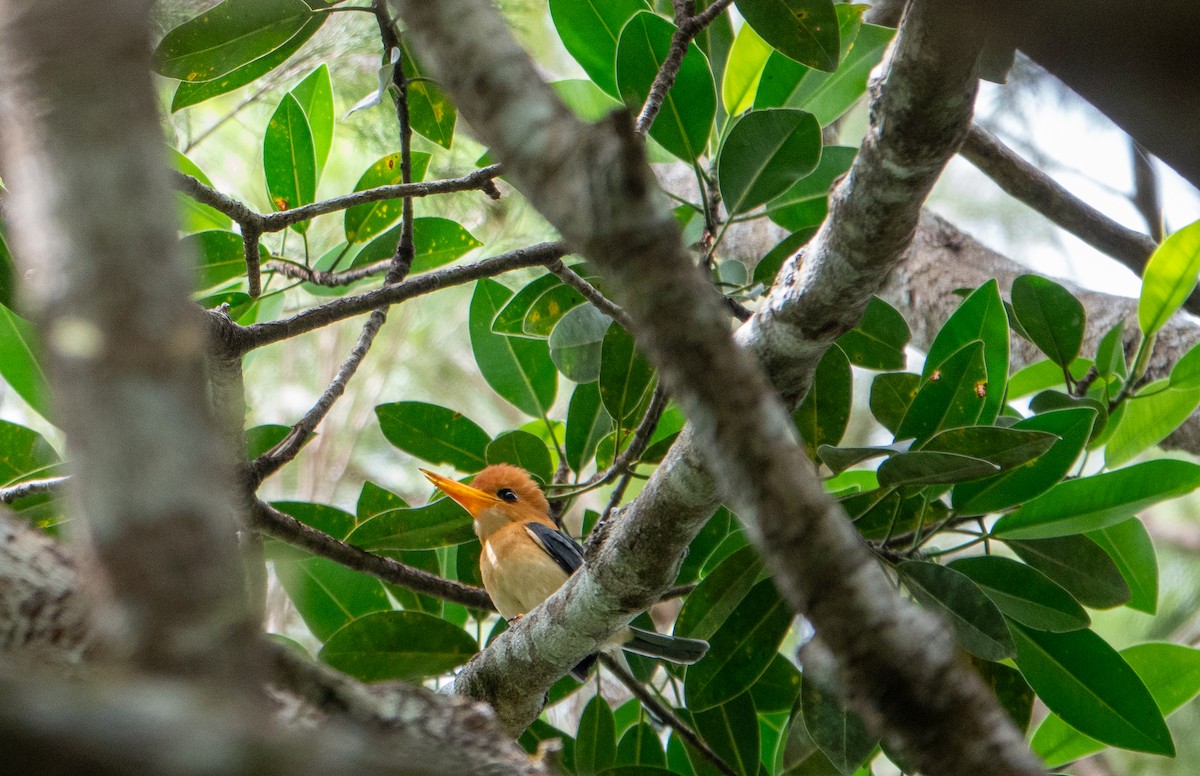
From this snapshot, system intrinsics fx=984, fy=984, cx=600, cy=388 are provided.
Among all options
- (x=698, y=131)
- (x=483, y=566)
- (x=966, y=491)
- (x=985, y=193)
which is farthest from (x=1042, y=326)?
(x=985, y=193)

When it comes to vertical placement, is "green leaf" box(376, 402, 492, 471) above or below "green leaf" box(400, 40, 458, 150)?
below

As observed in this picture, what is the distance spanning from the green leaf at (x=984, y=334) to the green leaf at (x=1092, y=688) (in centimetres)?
47

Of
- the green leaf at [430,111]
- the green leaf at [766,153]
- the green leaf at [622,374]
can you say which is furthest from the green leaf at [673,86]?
the green leaf at [430,111]

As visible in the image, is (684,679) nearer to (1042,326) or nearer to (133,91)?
(1042,326)

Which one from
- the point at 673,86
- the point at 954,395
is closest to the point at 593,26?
the point at 673,86

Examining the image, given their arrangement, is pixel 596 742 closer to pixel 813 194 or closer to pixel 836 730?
pixel 836 730

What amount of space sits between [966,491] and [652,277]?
1.34m

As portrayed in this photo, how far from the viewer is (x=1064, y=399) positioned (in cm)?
193

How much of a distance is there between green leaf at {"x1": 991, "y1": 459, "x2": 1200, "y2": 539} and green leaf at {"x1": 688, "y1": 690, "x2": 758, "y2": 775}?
0.72 m

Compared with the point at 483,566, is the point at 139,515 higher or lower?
lower

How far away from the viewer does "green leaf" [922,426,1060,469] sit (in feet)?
5.07

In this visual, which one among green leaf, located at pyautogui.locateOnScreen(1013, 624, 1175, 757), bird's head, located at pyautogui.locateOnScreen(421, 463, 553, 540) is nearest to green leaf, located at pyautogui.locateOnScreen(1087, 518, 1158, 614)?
green leaf, located at pyautogui.locateOnScreen(1013, 624, 1175, 757)

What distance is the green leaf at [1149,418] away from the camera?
200 centimetres

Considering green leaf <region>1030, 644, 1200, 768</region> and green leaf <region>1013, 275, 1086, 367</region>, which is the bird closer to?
green leaf <region>1030, 644, 1200, 768</region>
